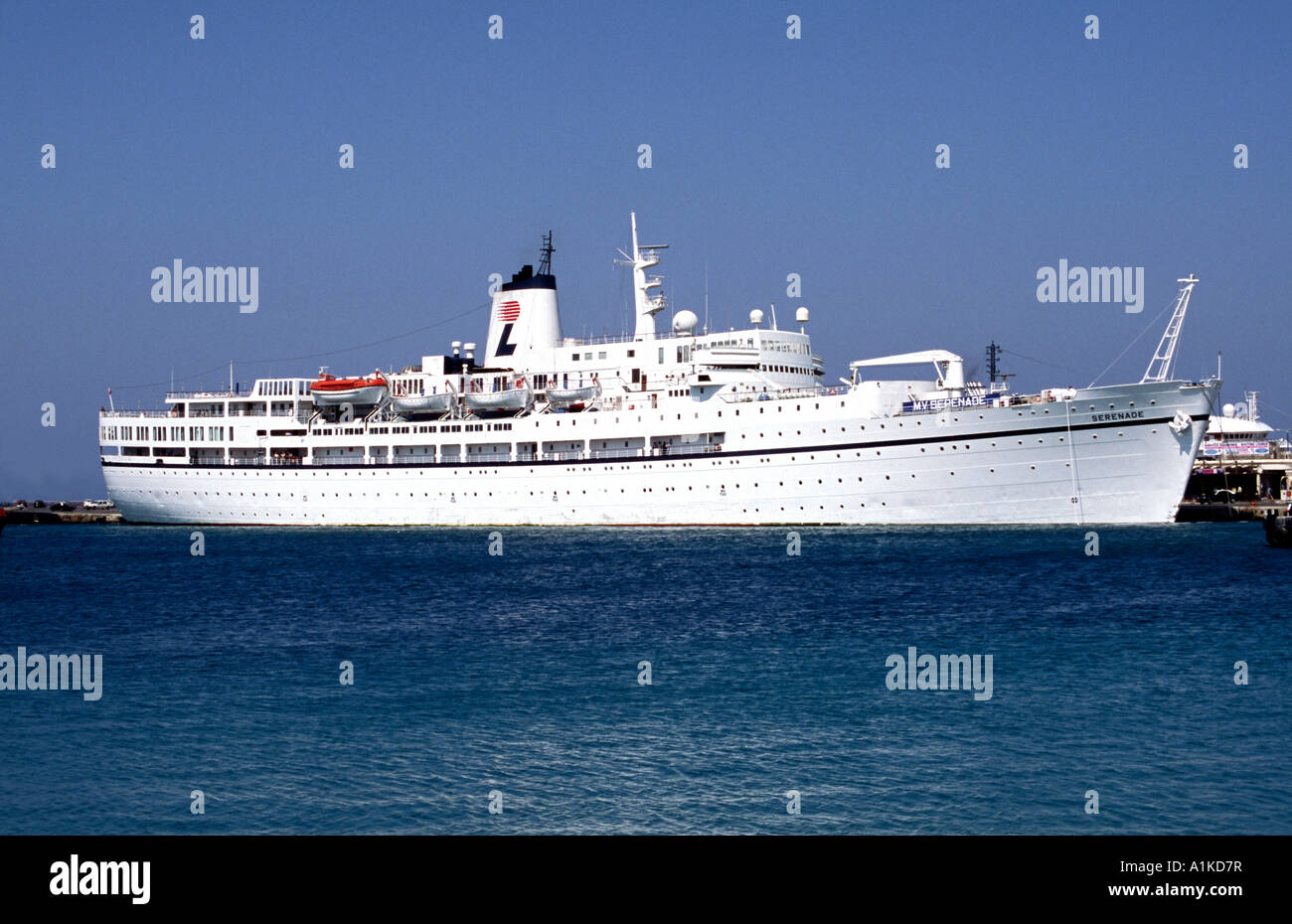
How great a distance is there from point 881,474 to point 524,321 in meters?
26.5

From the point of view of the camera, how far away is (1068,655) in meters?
25.6

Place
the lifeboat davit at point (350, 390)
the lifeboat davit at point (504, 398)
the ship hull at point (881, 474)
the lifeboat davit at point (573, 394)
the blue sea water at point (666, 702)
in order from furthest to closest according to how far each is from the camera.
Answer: the lifeboat davit at point (350, 390) → the lifeboat davit at point (504, 398) → the lifeboat davit at point (573, 394) → the ship hull at point (881, 474) → the blue sea water at point (666, 702)

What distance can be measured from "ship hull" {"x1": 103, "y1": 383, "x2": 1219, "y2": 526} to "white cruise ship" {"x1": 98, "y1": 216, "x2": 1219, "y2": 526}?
8 cm

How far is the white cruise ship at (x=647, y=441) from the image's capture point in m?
48.2

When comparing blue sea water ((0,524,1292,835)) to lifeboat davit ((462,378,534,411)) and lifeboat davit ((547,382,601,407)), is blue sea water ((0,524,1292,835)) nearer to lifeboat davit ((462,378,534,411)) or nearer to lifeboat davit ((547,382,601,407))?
lifeboat davit ((547,382,601,407))

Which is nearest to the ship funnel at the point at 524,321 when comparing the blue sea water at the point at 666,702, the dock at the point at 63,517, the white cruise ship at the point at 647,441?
the white cruise ship at the point at 647,441

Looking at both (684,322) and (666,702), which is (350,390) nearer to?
(684,322)

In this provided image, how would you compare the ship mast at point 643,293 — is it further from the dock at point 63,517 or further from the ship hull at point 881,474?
the dock at point 63,517

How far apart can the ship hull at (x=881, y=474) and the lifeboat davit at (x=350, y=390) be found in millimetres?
6079

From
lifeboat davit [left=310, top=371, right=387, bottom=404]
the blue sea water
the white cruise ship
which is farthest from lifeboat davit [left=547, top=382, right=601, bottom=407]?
the blue sea water

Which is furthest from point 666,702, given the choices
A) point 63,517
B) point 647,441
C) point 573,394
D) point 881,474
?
point 63,517

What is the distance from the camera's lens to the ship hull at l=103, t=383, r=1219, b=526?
156 ft

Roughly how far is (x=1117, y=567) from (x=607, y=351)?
1216 inches

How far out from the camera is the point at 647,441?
5700 cm
